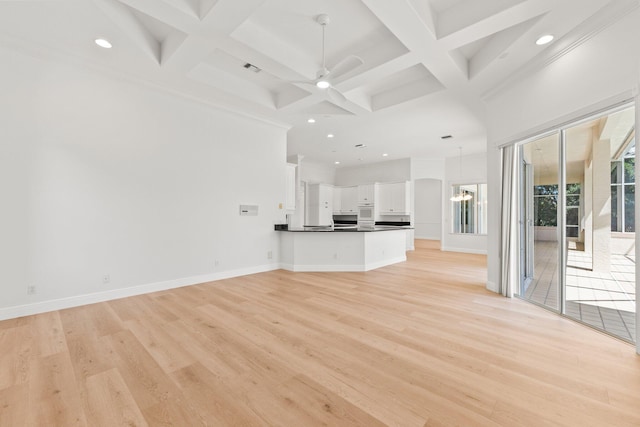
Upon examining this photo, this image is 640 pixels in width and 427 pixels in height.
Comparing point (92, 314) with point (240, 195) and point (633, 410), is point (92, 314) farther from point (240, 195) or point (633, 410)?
point (633, 410)

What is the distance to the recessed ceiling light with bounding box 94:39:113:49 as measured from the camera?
3153mm

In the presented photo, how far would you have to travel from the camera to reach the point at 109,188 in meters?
3.85

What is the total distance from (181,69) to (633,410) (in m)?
5.47

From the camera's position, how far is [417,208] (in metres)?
12.1

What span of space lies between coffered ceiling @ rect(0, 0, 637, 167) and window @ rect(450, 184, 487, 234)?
4476 millimetres

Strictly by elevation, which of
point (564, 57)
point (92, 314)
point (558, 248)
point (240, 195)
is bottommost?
point (92, 314)

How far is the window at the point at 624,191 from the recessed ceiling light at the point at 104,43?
5.85 metres

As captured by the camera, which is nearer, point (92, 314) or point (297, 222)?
point (92, 314)

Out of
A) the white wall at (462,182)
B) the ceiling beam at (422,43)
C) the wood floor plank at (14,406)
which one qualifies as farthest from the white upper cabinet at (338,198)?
the wood floor plank at (14,406)

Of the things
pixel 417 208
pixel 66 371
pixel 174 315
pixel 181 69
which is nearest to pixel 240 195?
pixel 181 69

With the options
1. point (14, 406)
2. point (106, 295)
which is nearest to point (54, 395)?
point (14, 406)

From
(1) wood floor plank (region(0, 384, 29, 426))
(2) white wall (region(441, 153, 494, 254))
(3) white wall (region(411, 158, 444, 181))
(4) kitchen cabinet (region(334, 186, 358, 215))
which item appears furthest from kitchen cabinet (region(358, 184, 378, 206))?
(1) wood floor plank (region(0, 384, 29, 426))

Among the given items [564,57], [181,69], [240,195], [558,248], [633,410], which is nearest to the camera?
[633,410]

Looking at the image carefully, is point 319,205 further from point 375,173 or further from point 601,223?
point 601,223
